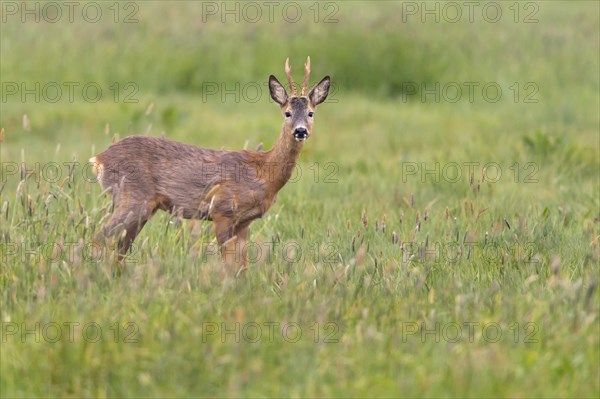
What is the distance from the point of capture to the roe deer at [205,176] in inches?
281

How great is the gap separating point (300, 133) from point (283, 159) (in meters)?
0.57

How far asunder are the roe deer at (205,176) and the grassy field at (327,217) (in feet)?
0.72

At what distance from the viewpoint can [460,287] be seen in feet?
18.8

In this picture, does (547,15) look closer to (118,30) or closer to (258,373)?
(118,30)

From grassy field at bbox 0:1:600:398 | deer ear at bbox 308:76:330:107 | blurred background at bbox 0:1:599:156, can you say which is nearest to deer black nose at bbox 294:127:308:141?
deer ear at bbox 308:76:330:107

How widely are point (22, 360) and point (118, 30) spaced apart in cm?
1272

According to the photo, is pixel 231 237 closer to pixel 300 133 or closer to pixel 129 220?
pixel 129 220

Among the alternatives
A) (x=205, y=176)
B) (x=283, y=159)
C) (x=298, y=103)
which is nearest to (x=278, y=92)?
(x=298, y=103)

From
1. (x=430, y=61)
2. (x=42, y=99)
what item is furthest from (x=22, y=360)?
(x=430, y=61)

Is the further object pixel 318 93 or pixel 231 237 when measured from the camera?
pixel 318 93

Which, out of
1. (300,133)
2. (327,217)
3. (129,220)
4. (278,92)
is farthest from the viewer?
(327,217)

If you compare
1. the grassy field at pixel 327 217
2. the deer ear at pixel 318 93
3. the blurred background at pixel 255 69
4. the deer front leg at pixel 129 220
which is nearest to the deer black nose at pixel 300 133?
the deer ear at pixel 318 93

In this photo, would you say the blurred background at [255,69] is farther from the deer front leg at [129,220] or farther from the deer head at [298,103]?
the deer front leg at [129,220]

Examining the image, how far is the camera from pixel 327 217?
8.38m
